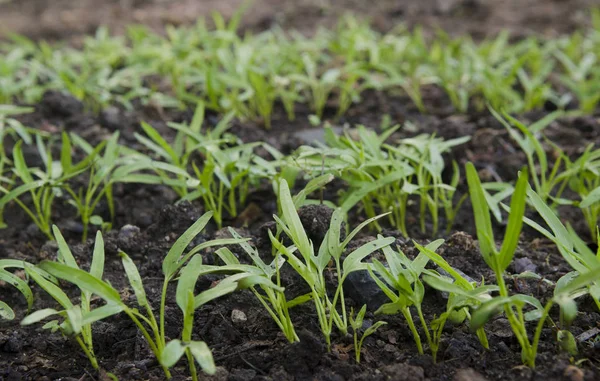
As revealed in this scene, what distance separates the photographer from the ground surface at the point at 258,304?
164 cm

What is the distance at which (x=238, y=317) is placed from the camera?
1.87 m

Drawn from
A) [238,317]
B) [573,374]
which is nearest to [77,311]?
[238,317]

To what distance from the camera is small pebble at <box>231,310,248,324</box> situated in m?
1.86

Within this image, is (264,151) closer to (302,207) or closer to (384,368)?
(302,207)

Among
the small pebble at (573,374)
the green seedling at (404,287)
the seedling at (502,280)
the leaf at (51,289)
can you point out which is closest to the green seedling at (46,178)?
the leaf at (51,289)

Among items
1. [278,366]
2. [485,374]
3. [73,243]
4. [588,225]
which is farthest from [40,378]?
[588,225]

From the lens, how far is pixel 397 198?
7.80 ft

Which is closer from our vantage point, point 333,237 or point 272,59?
point 333,237

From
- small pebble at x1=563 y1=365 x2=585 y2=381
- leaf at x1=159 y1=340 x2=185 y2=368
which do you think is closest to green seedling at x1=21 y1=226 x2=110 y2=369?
leaf at x1=159 y1=340 x2=185 y2=368

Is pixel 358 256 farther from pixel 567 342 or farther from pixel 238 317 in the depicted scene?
pixel 567 342

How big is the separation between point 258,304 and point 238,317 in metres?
0.08

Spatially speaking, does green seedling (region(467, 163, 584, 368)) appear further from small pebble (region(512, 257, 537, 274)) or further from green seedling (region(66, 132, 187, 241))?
green seedling (region(66, 132, 187, 241))

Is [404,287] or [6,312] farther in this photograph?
[6,312]

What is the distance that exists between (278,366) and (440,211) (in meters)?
1.11
